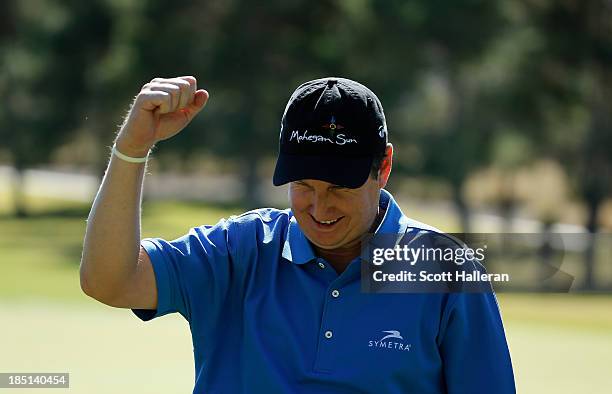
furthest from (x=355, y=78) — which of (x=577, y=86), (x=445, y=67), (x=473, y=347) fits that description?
(x=473, y=347)

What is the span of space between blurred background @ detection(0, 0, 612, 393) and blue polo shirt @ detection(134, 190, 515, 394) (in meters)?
15.4

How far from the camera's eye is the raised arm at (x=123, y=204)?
2725 millimetres

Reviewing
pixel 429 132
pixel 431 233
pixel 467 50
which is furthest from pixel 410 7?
pixel 431 233

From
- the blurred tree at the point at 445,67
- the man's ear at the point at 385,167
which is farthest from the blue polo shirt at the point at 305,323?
the blurred tree at the point at 445,67

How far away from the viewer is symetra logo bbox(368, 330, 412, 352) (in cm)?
279

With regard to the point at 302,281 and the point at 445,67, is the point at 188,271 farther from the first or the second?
the point at 445,67

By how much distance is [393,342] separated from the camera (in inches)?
110

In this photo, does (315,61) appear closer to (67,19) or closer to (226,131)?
(226,131)

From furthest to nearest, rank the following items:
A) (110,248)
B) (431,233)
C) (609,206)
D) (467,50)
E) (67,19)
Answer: (67,19) < (467,50) < (609,206) < (431,233) < (110,248)

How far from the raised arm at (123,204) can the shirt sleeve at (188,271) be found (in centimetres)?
12

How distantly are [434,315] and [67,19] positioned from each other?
38.7m

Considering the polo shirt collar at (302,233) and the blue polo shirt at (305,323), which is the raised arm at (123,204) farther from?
the polo shirt collar at (302,233)

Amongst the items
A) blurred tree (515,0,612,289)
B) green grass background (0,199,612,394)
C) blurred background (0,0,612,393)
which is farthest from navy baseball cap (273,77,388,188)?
blurred tree (515,0,612,289)

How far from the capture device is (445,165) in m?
35.8
